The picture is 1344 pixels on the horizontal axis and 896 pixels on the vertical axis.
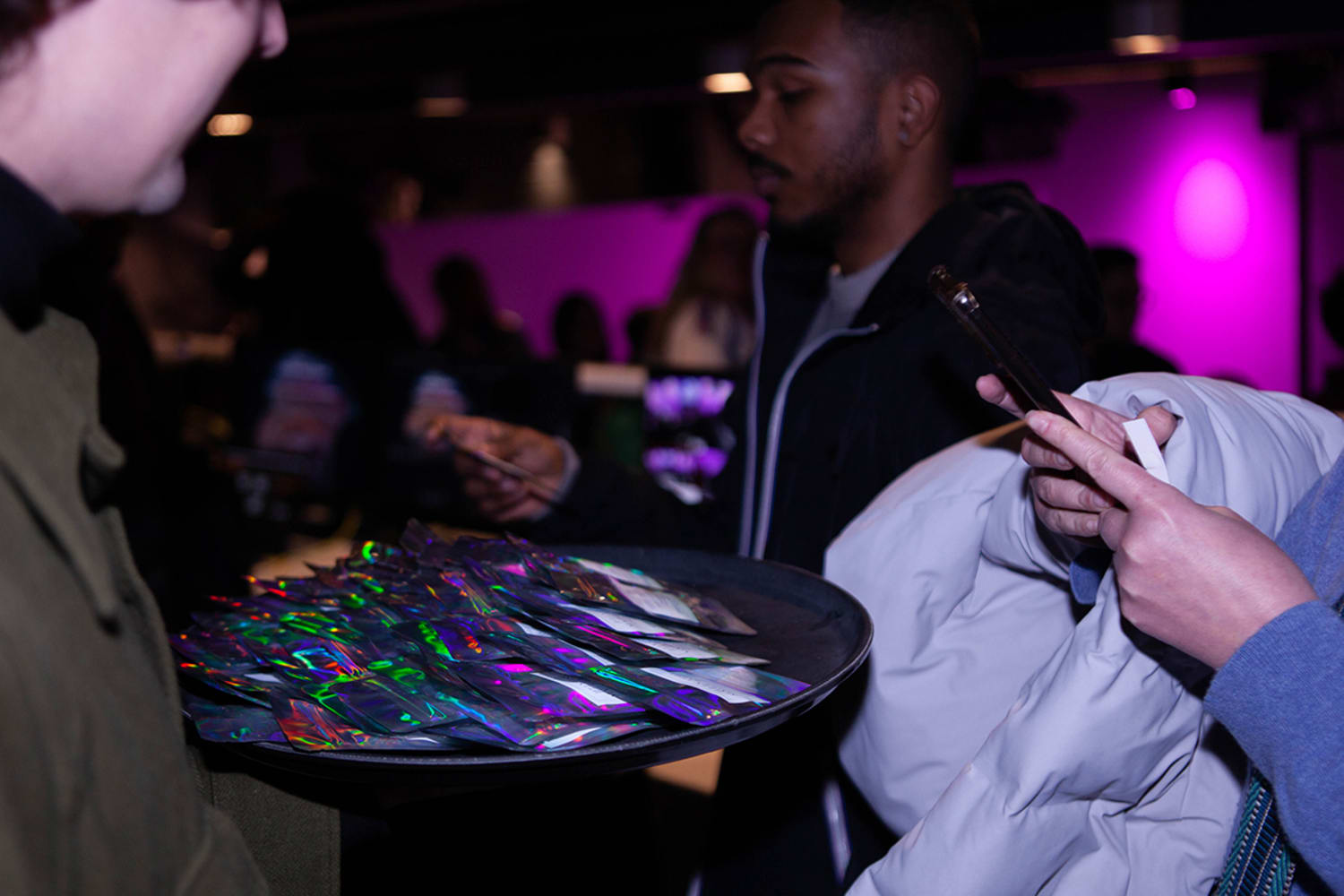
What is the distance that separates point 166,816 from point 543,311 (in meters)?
8.14

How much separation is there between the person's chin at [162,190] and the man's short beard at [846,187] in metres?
1.04

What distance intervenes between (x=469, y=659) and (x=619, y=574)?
231 millimetres

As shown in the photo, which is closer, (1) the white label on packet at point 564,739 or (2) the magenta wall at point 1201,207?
(1) the white label on packet at point 564,739

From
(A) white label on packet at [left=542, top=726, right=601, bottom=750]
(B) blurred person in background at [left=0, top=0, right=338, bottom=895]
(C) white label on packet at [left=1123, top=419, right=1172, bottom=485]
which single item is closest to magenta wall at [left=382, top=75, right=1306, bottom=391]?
(C) white label on packet at [left=1123, top=419, right=1172, bottom=485]

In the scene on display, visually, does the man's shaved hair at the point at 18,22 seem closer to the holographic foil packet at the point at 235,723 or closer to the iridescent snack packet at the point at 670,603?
the holographic foil packet at the point at 235,723

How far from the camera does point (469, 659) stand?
2.82 feet

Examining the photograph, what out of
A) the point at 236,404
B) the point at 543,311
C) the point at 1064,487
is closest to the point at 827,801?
the point at 1064,487

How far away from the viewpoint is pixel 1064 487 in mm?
925

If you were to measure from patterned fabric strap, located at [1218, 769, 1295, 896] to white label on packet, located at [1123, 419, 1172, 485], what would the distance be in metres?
0.25

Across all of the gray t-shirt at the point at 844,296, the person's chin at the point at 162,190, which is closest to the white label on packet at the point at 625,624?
the person's chin at the point at 162,190

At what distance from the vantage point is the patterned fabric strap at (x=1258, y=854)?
2.66 ft

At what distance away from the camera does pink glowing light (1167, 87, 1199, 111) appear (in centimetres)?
466

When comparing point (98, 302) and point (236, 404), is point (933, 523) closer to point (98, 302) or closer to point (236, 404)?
point (98, 302)

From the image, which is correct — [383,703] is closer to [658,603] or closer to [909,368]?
[658,603]
